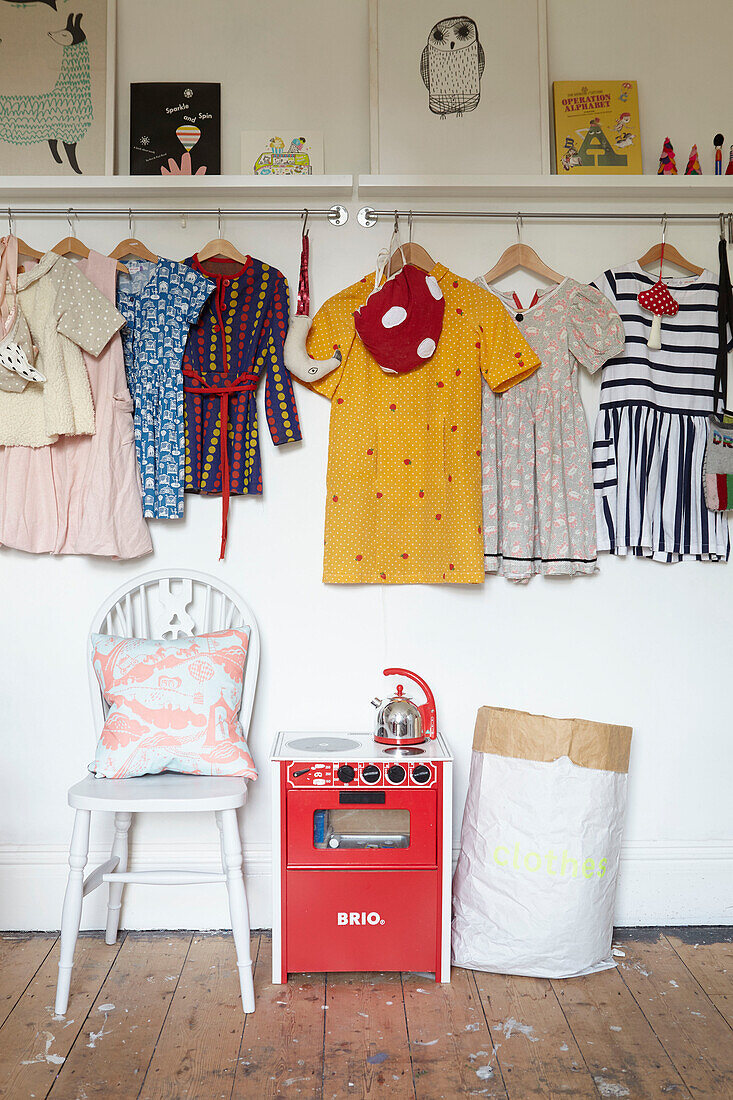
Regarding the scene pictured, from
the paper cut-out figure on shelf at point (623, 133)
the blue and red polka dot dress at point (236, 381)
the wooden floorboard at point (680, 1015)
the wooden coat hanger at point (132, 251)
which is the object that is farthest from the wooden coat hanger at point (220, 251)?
the wooden floorboard at point (680, 1015)

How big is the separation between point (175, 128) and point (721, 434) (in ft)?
5.58

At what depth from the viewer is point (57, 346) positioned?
7.28 feet

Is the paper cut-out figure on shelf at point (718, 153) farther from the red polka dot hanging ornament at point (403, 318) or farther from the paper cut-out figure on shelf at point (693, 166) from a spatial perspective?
the red polka dot hanging ornament at point (403, 318)

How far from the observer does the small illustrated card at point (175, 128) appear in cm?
233

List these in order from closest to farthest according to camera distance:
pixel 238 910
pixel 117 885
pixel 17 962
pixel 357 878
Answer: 1. pixel 238 910
2. pixel 357 878
3. pixel 17 962
4. pixel 117 885

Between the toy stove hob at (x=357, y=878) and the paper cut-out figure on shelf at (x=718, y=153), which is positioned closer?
the toy stove hob at (x=357, y=878)

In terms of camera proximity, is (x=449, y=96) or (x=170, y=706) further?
(x=449, y=96)

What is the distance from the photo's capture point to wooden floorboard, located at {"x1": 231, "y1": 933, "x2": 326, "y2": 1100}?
162 cm

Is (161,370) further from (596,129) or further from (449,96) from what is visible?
(596,129)

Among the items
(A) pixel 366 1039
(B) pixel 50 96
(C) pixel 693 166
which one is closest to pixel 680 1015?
(A) pixel 366 1039

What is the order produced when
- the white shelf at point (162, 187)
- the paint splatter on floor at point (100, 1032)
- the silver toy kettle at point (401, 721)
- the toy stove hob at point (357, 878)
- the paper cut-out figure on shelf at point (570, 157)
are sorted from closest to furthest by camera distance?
the paint splatter on floor at point (100, 1032) → the toy stove hob at point (357, 878) → the silver toy kettle at point (401, 721) → the white shelf at point (162, 187) → the paper cut-out figure on shelf at point (570, 157)

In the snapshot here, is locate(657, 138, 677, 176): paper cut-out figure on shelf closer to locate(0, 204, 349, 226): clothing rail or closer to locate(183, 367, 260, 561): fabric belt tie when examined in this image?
locate(0, 204, 349, 226): clothing rail

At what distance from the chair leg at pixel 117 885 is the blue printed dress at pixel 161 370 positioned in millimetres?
791

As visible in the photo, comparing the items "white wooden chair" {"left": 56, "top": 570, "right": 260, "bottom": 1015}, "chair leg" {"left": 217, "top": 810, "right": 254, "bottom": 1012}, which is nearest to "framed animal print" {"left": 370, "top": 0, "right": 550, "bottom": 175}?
"white wooden chair" {"left": 56, "top": 570, "right": 260, "bottom": 1015}
